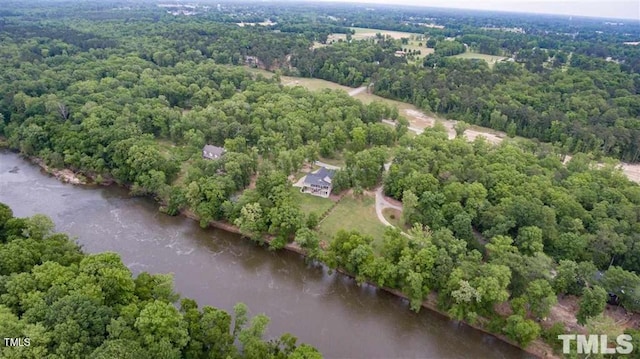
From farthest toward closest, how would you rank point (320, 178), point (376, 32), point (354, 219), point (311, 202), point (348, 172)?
point (376, 32)
point (348, 172)
point (320, 178)
point (311, 202)
point (354, 219)

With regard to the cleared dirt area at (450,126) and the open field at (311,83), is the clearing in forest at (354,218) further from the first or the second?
the open field at (311,83)

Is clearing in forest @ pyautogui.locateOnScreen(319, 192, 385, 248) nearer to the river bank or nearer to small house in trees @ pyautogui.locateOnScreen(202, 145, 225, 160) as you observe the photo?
the river bank

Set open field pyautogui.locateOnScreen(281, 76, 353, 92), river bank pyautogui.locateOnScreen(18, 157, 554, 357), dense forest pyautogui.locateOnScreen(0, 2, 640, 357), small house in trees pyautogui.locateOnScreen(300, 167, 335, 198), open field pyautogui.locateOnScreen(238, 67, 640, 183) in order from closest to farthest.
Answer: dense forest pyautogui.locateOnScreen(0, 2, 640, 357)
river bank pyautogui.locateOnScreen(18, 157, 554, 357)
small house in trees pyautogui.locateOnScreen(300, 167, 335, 198)
open field pyautogui.locateOnScreen(238, 67, 640, 183)
open field pyautogui.locateOnScreen(281, 76, 353, 92)

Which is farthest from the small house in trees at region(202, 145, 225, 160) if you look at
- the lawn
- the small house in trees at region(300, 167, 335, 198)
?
the small house in trees at region(300, 167, 335, 198)

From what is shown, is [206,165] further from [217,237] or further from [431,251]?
[431,251]

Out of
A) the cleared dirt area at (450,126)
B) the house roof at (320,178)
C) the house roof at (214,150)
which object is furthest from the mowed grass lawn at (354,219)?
the cleared dirt area at (450,126)

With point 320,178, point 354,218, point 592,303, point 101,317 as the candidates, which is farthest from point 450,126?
point 101,317

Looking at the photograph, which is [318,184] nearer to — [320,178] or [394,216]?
[320,178]
